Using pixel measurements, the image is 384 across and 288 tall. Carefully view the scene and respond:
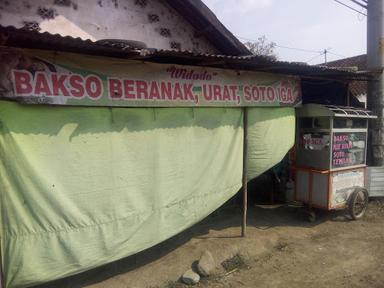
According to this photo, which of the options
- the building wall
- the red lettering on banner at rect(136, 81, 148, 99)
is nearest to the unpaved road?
the red lettering on banner at rect(136, 81, 148, 99)

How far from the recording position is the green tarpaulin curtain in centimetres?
396

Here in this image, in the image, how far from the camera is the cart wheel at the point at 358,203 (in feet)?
24.8

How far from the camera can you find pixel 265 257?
6016mm

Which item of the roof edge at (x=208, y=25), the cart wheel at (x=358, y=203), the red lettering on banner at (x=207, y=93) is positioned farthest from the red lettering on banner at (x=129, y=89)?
the cart wheel at (x=358, y=203)

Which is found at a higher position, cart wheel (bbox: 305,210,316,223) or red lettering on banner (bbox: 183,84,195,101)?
red lettering on banner (bbox: 183,84,195,101)

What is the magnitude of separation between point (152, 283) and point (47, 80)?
288 cm

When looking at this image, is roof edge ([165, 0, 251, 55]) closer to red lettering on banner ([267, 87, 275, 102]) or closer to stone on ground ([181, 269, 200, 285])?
red lettering on banner ([267, 87, 275, 102])

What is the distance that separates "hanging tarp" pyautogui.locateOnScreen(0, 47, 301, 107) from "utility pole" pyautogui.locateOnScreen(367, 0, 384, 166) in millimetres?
3554

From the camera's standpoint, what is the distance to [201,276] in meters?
5.28

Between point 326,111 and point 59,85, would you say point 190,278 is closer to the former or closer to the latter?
point 59,85

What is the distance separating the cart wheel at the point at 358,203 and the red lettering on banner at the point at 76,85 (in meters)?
5.74

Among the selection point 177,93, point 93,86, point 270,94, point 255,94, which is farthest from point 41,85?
point 270,94

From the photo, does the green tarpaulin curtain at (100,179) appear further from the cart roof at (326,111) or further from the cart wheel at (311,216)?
the cart wheel at (311,216)

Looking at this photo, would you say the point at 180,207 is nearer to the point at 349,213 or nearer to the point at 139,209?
the point at 139,209
